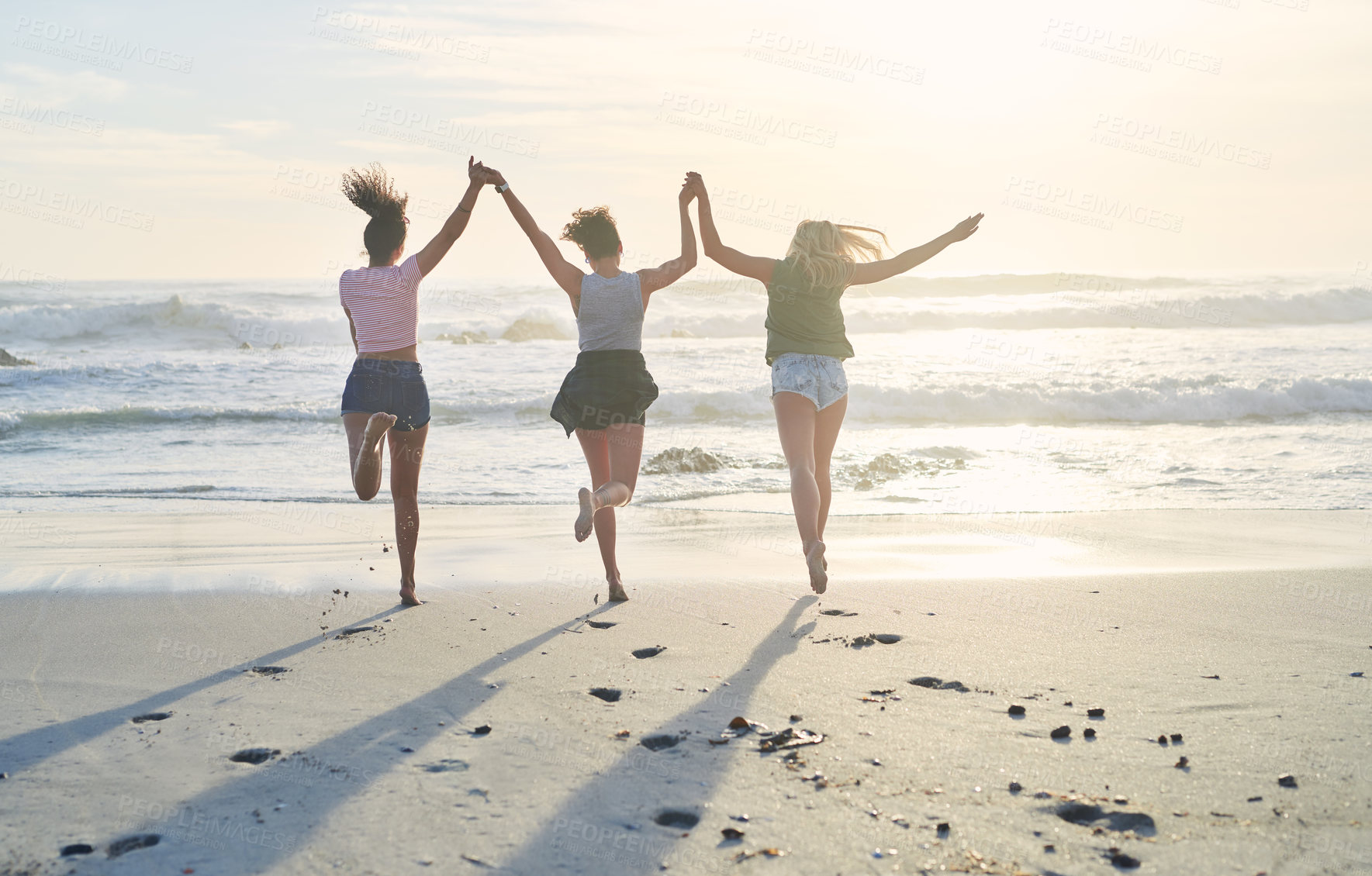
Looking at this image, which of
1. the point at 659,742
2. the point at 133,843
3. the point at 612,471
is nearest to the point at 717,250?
the point at 612,471

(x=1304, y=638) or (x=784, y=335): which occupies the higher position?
(x=784, y=335)

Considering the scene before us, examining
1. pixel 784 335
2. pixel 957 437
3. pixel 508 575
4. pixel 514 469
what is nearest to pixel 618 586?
pixel 508 575

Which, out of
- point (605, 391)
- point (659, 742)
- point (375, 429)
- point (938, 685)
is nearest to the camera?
point (659, 742)

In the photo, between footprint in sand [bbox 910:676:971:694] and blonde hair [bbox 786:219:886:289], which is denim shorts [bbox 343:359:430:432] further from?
footprint in sand [bbox 910:676:971:694]

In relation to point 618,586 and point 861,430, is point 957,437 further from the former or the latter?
point 618,586

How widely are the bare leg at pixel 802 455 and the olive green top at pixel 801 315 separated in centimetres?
25

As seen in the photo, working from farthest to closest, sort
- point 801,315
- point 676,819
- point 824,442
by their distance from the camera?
point 824,442
point 801,315
point 676,819

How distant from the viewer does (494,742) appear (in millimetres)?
2795

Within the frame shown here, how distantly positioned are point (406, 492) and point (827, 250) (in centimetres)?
235

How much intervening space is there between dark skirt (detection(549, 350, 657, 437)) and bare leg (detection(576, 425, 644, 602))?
0.20 ft

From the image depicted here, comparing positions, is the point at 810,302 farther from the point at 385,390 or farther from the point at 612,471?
the point at 385,390

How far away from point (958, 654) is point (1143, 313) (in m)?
31.1

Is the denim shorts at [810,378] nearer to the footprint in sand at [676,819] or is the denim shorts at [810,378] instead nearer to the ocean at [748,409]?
the footprint in sand at [676,819]

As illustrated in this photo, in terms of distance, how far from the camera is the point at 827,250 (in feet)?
15.7
